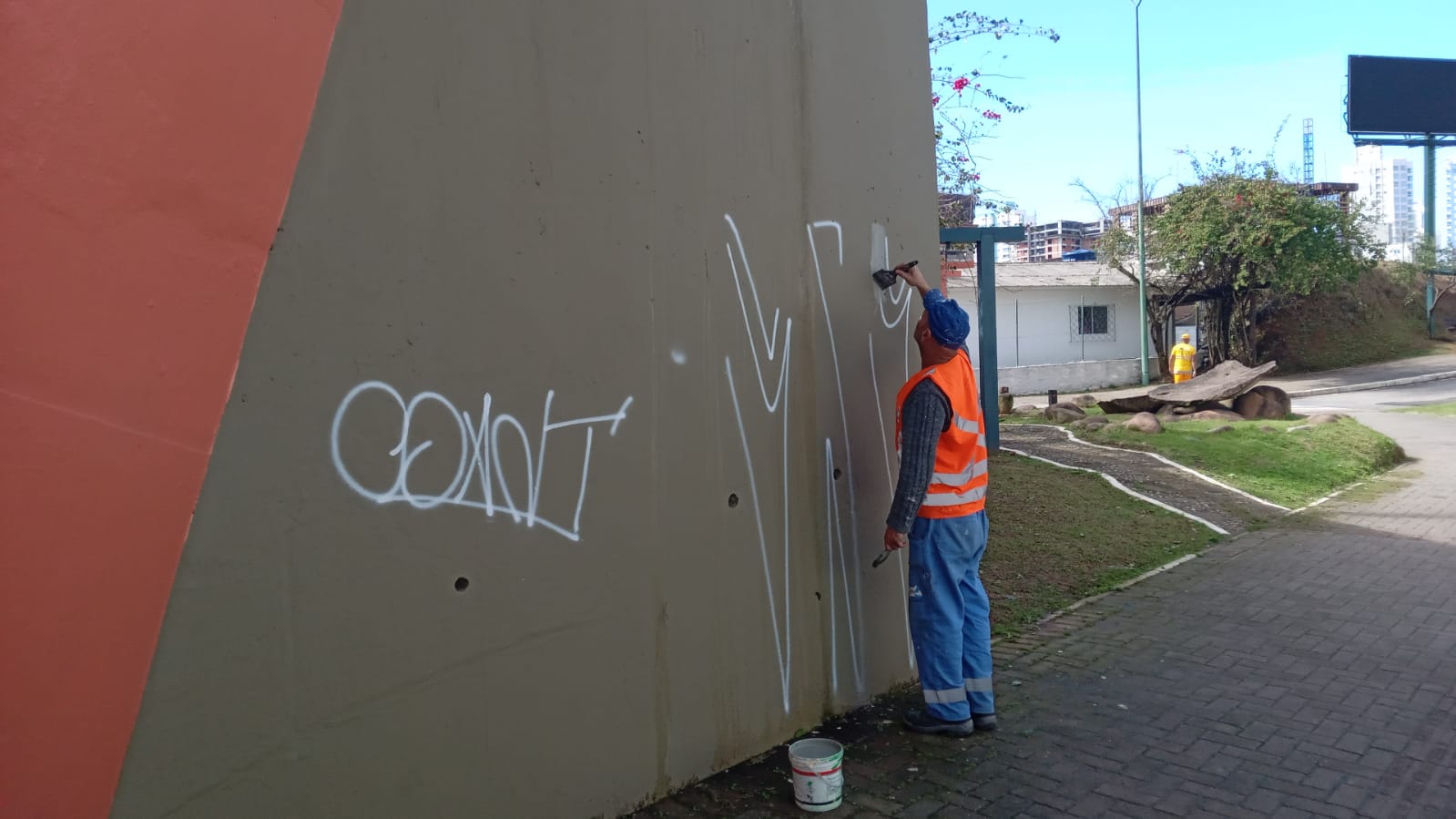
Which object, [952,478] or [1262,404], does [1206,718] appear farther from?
[1262,404]

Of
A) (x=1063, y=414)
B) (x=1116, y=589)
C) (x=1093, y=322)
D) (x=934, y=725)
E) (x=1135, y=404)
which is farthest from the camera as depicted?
(x=1093, y=322)

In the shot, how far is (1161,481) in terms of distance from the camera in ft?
33.3

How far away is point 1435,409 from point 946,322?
18.3 metres

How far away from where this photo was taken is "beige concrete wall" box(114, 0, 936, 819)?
2.61m

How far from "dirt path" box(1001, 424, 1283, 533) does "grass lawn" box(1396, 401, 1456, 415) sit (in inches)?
381

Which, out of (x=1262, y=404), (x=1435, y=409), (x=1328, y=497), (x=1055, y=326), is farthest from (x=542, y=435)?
(x=1055, y=326)

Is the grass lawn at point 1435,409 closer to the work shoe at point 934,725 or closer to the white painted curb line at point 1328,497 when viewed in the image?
the white painted curb line at point 1328,497

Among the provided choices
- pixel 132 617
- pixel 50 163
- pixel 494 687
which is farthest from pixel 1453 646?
pixel 50 163

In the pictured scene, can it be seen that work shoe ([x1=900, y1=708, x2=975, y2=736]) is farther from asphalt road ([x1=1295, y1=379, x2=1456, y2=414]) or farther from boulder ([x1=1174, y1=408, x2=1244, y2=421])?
asphalt road ([x1=1295, y1=379, x2=1456, y2=414])

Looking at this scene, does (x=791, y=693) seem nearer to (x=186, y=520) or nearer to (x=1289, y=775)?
(x=1289, y=775)

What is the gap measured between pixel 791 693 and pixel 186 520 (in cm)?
261

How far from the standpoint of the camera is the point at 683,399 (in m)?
3.79

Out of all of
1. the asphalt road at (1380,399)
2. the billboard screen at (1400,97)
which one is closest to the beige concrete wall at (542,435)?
the asphalt road at (1380,399)

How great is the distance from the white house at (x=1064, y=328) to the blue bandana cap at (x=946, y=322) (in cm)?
2201
